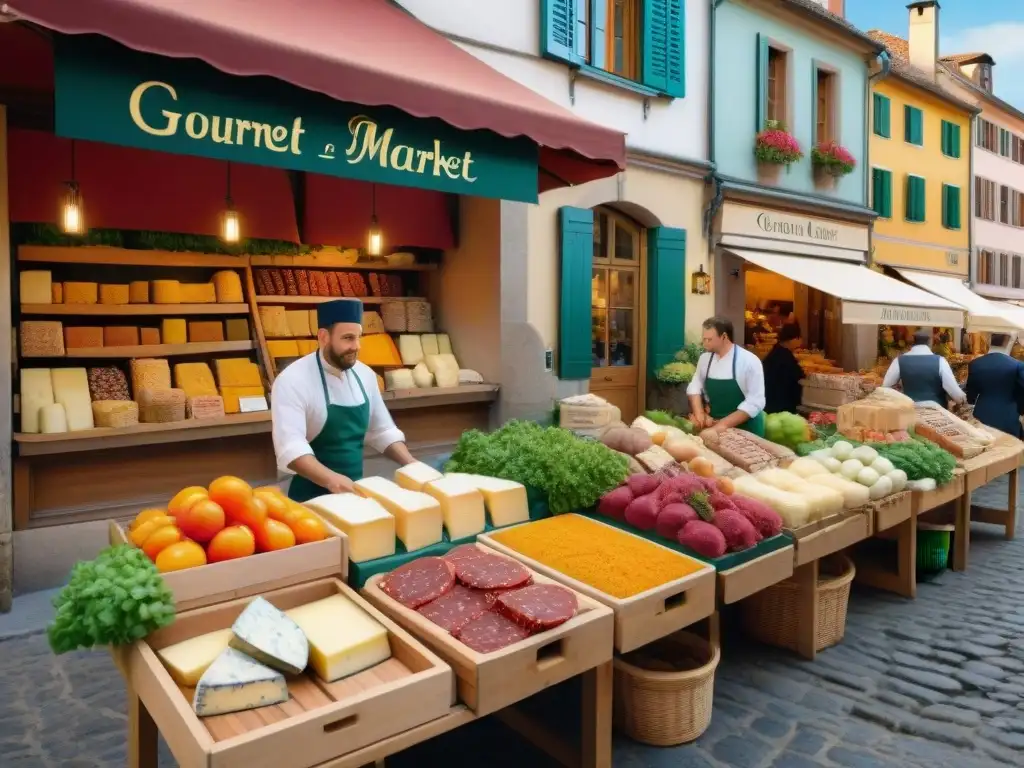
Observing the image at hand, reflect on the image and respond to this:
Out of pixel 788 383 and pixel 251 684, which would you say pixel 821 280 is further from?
pixel 251 684

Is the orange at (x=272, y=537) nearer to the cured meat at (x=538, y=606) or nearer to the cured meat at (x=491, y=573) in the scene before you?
the cured meat at (x=491, y=573)

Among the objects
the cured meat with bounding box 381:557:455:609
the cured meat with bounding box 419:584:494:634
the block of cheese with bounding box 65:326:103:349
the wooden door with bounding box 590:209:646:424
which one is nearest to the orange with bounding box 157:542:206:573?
the cured meat with bounding box 381:557:455:609

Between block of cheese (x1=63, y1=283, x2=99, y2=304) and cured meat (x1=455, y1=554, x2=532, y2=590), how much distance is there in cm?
434

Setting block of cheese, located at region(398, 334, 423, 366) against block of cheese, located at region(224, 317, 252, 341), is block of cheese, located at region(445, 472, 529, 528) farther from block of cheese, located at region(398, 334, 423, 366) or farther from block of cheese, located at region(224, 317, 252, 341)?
block of cheese, located at region(398, 334, 423, 366)

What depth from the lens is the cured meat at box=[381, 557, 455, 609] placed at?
104 inches

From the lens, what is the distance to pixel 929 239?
1678cm

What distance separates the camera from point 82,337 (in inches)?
222

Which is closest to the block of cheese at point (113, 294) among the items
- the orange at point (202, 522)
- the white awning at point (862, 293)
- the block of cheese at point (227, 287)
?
the block of cheese at point (227, 287)

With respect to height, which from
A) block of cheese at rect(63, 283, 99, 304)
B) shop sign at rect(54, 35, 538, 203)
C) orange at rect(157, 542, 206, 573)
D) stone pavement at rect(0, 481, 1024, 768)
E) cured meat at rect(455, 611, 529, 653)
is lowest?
stone pavement at rect(0, 481, 1024, 768)

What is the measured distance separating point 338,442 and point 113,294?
9.98 feet

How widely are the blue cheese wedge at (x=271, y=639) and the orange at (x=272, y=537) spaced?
0.28 metres

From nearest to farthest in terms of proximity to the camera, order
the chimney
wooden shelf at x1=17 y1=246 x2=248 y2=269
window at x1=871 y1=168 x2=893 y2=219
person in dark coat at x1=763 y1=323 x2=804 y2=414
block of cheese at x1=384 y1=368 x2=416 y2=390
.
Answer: wooden shelf at x1=17 y1=246 x2=248 y2=269 < block of cheese at x1=384 y1=368 x2=416 y2=390 < person in dark coat at x1=763 y1=323 x2=804 y2=414 < window at x1=871 y1=168 x2=893 y2=219 < the chimney

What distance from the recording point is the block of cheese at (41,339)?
5.36m

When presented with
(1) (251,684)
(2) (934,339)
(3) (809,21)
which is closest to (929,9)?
(2) (934,339)
